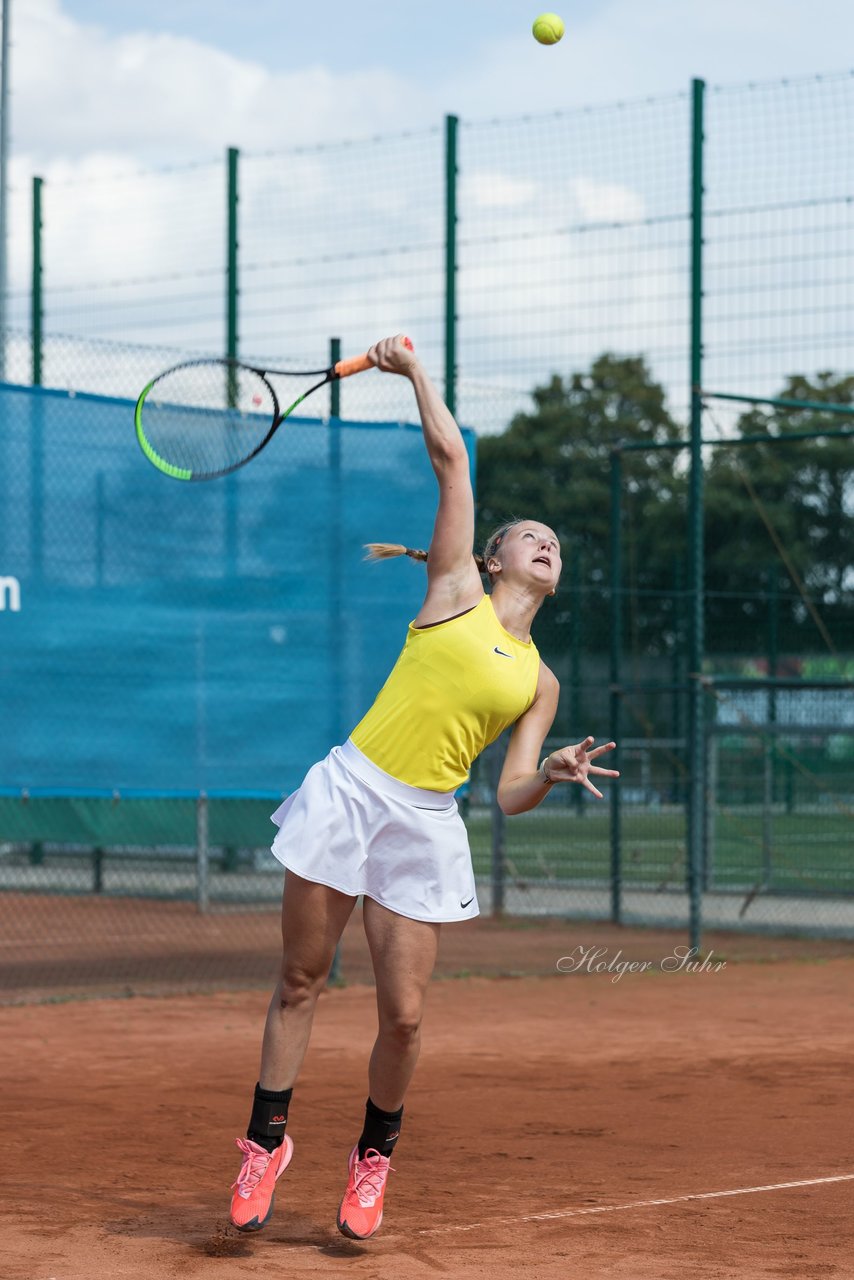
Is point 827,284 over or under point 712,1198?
over

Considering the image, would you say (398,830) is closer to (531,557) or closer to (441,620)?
(441,620)

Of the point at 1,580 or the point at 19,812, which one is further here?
the point at 19,812

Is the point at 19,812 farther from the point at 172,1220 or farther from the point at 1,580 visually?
the point at 172,1220

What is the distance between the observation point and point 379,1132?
4.74 meters

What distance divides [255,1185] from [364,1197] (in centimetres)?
28

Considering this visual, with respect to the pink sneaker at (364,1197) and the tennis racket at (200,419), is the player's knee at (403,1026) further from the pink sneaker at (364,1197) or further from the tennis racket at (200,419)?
the tennis racket at (200,419)

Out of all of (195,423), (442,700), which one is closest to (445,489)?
(442,700)

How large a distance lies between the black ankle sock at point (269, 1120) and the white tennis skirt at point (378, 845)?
0.57 metres

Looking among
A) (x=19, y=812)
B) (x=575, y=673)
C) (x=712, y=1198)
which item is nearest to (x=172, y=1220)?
(x=712, y=1198)

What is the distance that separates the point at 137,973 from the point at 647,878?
4.48 metres

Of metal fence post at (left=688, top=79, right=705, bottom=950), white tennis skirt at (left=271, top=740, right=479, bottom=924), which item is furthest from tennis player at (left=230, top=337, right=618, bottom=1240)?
metal fence post at (left=688, top=79, right=705, bottom=950)

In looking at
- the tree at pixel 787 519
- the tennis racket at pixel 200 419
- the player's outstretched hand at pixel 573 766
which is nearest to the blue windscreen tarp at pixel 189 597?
the tennis racket at pixel 200 419

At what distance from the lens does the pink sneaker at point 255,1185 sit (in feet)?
15.0

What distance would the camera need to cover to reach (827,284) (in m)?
11.5
